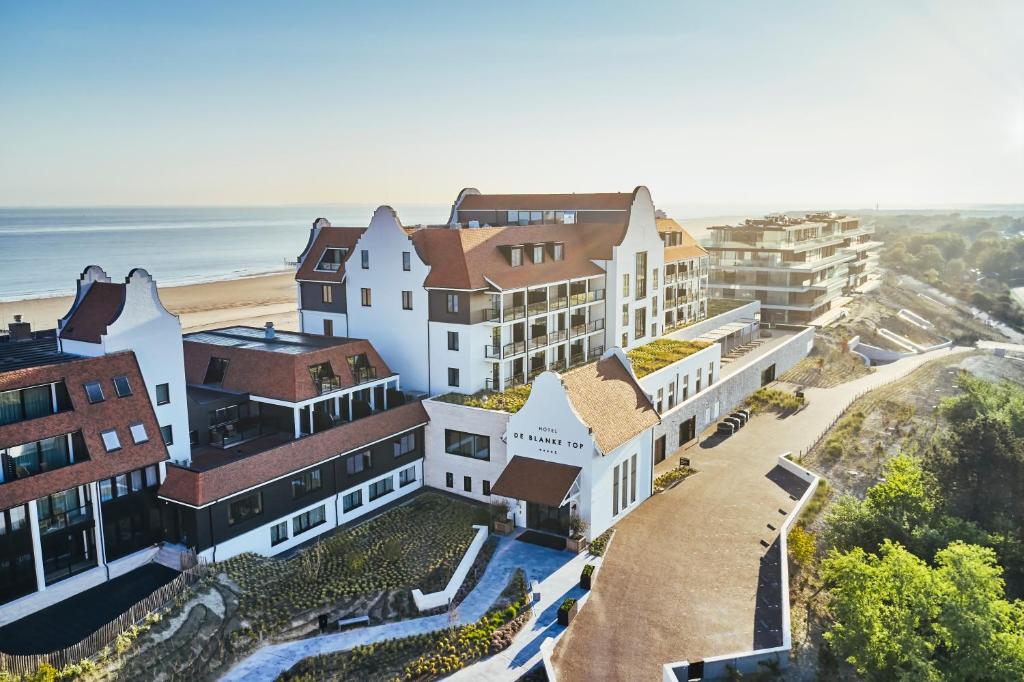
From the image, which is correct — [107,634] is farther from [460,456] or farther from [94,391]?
[460,456]

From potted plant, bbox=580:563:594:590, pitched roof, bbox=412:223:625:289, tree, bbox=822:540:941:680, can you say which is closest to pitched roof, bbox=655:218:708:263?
pitched roof, bbox=412:223:625:289

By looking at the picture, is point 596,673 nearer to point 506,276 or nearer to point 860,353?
point 506,276

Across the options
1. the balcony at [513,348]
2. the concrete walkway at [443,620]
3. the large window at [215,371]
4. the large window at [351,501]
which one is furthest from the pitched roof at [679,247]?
the large window at [215,371]

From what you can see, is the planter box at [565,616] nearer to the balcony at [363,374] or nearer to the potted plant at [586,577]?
the potted plant at [586,577]

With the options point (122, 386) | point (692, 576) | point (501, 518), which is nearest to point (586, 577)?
point (692, 576)

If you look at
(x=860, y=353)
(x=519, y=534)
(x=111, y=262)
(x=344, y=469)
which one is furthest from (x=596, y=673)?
(x=111, y=262)

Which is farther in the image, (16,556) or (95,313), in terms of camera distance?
(95,313)

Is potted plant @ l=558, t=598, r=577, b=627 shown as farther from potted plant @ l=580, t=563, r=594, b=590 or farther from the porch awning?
the porch awning
